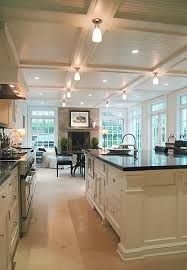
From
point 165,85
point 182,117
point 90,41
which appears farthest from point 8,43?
point 182,117

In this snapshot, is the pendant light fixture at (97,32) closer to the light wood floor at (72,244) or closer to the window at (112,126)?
the light wood floor at (72,244)

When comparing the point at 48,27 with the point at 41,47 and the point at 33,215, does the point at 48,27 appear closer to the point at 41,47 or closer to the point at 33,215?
the point at 41,47

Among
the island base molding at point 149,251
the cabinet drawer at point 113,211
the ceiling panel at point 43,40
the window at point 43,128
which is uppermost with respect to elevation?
the ceiling panel at point 43,40

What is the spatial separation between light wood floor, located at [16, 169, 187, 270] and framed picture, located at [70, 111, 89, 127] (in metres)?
8.15

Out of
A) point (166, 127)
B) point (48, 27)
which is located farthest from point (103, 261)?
point (166, 127)

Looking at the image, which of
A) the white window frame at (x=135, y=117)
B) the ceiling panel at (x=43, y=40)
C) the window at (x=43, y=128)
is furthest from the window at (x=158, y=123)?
the ceiling panel at (x=43, y=40)

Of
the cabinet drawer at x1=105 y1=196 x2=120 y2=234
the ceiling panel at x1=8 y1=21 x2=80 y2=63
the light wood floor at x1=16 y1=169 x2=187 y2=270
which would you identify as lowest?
the light wood floor at x1=16 y1=169 x2=187 y2=270

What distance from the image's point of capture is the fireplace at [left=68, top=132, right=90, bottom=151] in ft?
40.5

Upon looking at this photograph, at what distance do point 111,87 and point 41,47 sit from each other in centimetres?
379

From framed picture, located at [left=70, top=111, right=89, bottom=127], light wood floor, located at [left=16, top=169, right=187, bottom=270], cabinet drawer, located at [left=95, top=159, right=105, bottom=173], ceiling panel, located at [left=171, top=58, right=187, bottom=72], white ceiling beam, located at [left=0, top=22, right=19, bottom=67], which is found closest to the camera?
light wood floor, located at [left=16, top=169, right=187, bottom=270]

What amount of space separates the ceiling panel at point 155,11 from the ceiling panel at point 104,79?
9.46 feet

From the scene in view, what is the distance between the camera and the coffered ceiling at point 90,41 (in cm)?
267

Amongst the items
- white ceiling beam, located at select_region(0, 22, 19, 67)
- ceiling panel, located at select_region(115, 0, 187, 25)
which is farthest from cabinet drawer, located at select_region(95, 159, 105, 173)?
white ceiling beam, located at select_region(0, 22, 19, 67)

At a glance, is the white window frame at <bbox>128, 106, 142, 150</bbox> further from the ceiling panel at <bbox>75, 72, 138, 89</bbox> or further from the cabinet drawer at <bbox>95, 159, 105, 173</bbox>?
the cabinet drawer at <bbox>95, 159, 105, 173</bbox>
